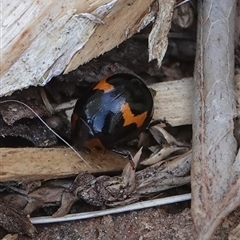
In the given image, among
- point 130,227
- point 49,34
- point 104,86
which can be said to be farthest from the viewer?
point 104,86

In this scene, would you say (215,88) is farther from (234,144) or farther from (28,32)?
(28,32)

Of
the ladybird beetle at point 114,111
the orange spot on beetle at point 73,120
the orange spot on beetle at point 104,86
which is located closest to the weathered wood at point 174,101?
the ladybird beetle at point 114,111

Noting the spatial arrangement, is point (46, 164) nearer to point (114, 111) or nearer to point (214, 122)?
point (114, 111)

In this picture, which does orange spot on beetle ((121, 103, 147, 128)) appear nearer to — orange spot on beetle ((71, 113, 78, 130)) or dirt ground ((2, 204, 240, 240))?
orange spot on beetle ((71, 113, 78, 130))

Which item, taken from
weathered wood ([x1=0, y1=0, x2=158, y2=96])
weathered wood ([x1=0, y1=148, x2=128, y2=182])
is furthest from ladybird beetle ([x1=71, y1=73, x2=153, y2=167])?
weathered wood ([x1=0, y1=0, x2=158, y2=96])

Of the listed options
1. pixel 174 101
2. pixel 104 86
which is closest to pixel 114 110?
pixel 104 86

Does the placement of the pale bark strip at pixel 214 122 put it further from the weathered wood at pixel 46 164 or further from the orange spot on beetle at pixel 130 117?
the weathered wood at pixel 46 164

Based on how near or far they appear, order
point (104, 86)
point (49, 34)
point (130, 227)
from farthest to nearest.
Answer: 1. point (104, 86)
2. point (130, 227)
3. point (49, 34)

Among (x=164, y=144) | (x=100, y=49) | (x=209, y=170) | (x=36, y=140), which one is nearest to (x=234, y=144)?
(x=209, y=170)
